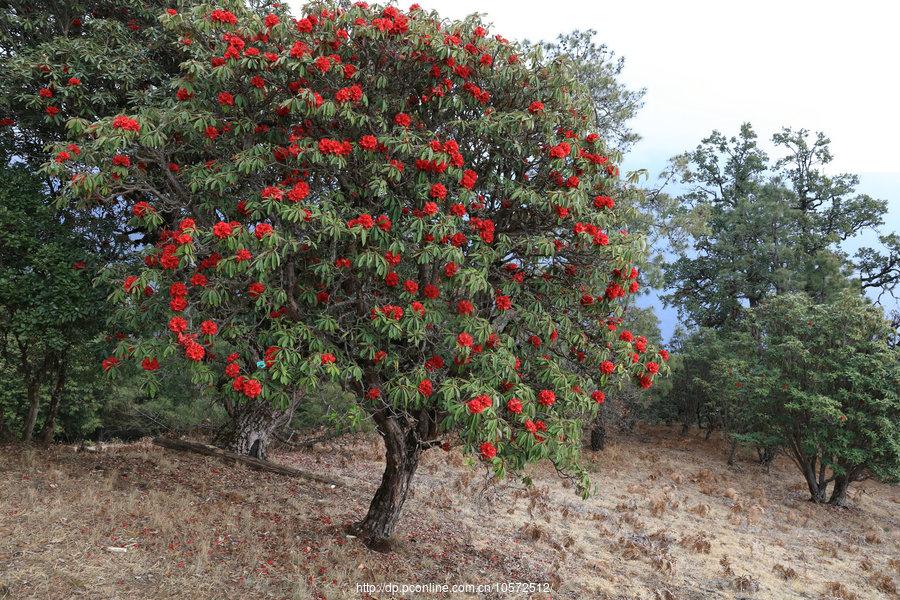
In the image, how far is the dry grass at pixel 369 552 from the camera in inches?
206

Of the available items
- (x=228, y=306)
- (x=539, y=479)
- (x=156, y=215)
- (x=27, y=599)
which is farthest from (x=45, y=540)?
(x=539, y=479)

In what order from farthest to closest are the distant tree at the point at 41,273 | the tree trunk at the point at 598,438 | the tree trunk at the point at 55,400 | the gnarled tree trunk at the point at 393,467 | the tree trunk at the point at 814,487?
the tree trunk at the point at 598,438 → the tree trunk at the point at 814,487 → the tree trunk at the point at 55,400 → the distant tree at the point at 41,273 → the gnarled tree trunk at the point at 393,467

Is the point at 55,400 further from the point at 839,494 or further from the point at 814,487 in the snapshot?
the point at 839,494

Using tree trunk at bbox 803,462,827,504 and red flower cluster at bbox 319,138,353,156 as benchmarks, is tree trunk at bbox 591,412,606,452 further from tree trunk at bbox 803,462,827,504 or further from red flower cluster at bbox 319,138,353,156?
red flower cluster at bbox 319,138,353,156

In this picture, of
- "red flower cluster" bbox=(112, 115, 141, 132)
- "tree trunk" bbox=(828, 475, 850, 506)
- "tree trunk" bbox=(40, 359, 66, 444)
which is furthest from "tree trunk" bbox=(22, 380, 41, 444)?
"tree trunk" bbox=(828, 475, 850, 506)

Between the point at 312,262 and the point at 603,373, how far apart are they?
125 inches

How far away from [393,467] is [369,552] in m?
1.02

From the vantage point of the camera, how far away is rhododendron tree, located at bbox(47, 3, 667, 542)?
15.8 feet

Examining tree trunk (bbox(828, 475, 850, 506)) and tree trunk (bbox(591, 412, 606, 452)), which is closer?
tree trunk (bbox(828, 475, 850, 506))

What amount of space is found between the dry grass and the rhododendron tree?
67.6 inches

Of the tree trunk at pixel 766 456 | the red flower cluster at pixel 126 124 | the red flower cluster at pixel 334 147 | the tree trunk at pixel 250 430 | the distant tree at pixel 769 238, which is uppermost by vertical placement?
the distant tree at pixel 769 238

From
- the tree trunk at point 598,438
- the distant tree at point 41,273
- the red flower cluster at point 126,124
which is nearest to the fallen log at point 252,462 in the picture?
the distant tree at point 41,273

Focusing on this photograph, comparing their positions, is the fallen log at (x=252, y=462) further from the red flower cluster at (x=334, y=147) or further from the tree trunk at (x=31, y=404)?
the red flower cluster at (x=334, y=147)

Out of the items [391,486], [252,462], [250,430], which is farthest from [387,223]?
[250,430]
